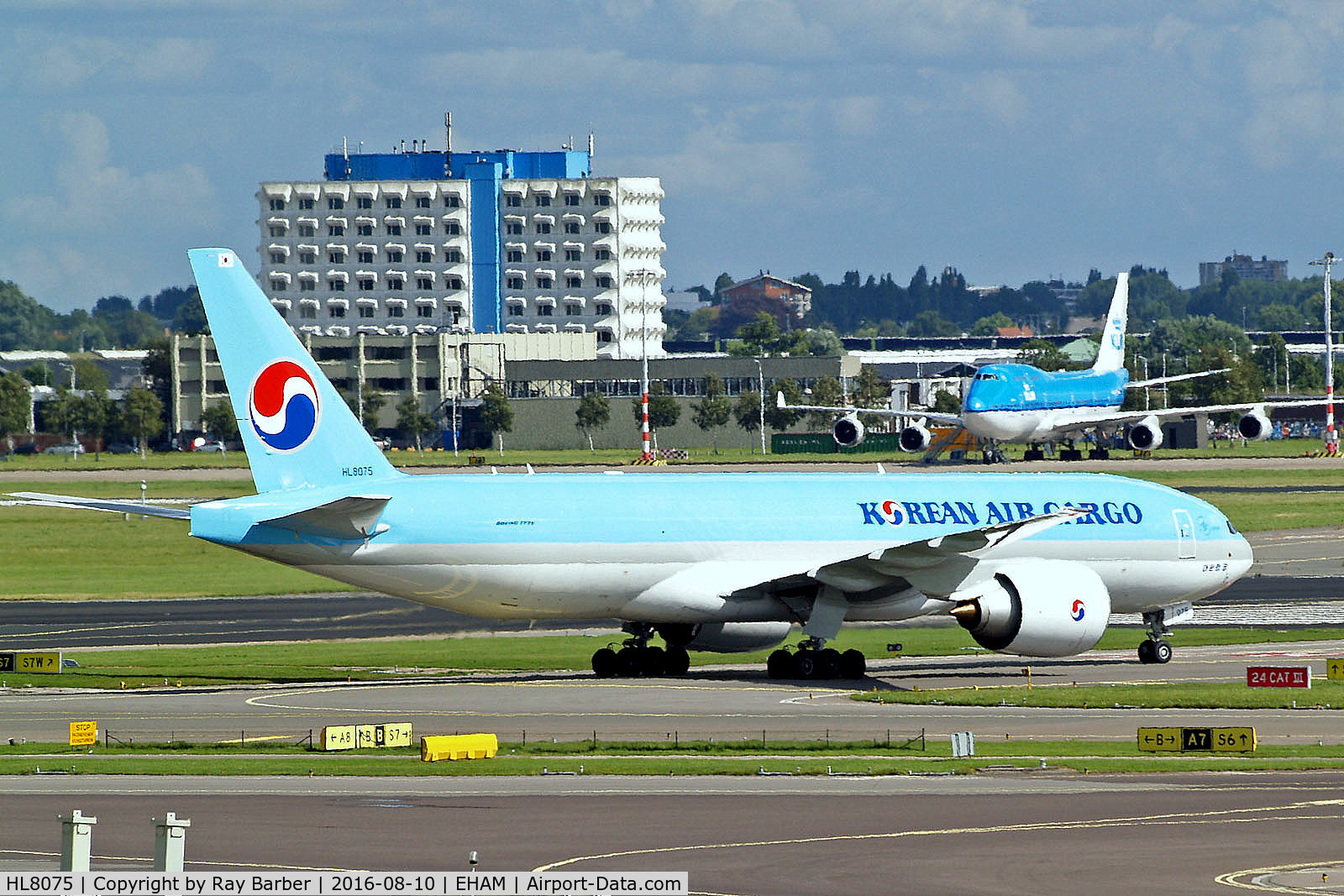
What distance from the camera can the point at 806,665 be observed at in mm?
43375

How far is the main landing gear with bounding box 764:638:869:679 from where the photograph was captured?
4331cm

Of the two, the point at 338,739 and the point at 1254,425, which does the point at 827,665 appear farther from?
the point at 1254,425

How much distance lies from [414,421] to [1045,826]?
529 ft

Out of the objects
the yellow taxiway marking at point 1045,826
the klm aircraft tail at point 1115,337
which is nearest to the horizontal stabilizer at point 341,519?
the yellow taxiway marking at point 1045,826

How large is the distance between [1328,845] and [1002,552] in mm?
22991

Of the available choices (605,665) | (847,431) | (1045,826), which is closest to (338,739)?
(605,665)

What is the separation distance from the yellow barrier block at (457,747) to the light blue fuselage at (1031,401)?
89.3m

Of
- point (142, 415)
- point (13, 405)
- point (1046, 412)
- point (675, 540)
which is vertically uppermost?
point (13, 405)

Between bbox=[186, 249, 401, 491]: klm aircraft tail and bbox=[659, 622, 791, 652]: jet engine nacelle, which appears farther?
bbox=[659, 622, 791, 652]: jet engine nacelle

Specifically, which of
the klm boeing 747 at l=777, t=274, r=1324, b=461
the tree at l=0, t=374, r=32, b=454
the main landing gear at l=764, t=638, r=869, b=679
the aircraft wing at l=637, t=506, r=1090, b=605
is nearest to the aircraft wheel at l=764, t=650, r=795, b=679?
the main landing gear at l=764, t=638, r=869, b=679

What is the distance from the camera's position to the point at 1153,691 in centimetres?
4012

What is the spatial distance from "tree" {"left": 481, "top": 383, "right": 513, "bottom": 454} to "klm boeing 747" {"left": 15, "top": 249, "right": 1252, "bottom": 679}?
132662 mm

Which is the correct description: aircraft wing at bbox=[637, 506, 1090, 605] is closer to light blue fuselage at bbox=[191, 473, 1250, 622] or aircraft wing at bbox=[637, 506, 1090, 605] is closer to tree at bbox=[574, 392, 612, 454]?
light blue fuselage at bbox=[191, 473, 1250, 622]

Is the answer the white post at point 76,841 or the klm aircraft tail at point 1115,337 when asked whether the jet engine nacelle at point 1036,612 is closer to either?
the white post at point 76,841
